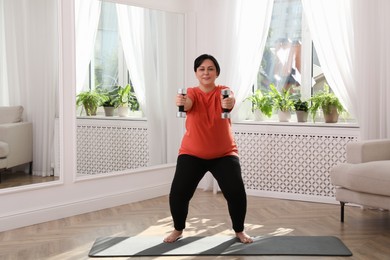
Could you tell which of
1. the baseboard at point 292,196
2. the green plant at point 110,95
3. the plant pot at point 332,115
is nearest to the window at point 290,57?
the plant pot at point 332,115

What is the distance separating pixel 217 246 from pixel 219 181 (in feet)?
1.44

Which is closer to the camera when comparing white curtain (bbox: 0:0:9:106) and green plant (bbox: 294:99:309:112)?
white curtain (bbox: 0:0:9:106)

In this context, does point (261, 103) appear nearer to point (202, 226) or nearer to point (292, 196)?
point (292, 196)

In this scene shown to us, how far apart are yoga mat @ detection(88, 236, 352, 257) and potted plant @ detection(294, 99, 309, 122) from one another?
6.17 feet

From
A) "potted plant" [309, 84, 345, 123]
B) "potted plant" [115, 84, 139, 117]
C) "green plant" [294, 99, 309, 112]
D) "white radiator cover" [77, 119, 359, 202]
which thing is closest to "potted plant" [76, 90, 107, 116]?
"white radiator cover" [77, 119, 359, 202]

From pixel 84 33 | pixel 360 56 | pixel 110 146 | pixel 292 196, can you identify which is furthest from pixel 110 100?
pixel 360 56

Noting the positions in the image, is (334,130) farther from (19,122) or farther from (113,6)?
(19,122)

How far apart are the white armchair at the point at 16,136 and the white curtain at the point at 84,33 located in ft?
2.15

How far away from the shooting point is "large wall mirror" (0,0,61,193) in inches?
183

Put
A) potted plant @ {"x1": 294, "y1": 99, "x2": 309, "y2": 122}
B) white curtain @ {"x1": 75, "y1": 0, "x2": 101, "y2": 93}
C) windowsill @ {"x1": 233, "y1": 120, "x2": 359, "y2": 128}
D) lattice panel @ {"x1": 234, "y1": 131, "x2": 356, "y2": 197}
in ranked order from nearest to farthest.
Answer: white curtain @ {"x1": 75, "y1": 0, "x2": 101, "y2": 93} → windowsill @ {"x1": 233, "y1": 120, "x2": 359, "y2": 128} → lattice panel @ {"x1": 234, "y1": 131, "x2": 356, "y2": 197} → potted plant @ {"x1": 294, "y1": 99, "x2": 309, "y2": 122}

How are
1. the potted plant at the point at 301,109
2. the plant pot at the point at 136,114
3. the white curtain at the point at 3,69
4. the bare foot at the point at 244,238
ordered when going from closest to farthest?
the bare foot at the point at 244,238 < the white curtain at the point at 3,69 < the plant pot at the point at 136,114 < the potted plant at the point at 301,109

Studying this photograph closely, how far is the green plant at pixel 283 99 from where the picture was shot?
20.2 ft

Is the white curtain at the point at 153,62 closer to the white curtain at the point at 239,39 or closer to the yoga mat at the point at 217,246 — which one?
the white curtain at the point at 239,39

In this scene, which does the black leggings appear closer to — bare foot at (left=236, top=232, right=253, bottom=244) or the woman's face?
bare foot at (left=236, top=232, right=253, bottom=244)
